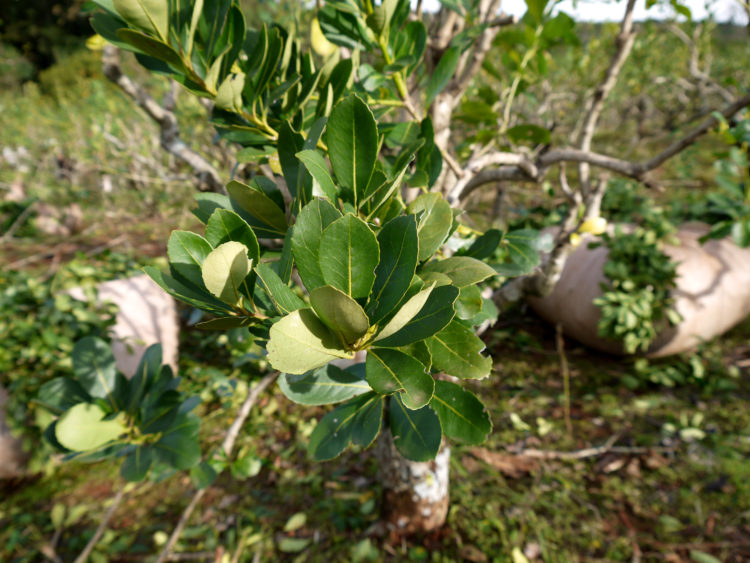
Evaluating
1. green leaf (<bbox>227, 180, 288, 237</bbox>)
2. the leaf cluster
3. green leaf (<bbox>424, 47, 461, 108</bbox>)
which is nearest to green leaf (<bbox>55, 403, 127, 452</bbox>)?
the leaf cluster

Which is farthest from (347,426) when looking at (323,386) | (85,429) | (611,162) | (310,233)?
(611,162)

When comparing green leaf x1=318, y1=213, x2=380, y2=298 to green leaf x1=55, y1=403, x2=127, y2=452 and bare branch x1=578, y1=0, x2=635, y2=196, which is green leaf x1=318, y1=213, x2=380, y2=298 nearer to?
green leaf x1=55, y1=403, x2=127, y2=452

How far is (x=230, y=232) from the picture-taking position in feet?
1.34

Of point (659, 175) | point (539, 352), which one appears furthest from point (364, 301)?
point (659, 175)

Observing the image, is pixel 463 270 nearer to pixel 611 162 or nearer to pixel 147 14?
pixel 147 14

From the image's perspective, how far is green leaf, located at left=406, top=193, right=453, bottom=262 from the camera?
47 cm

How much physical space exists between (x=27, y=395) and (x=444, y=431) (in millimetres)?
2157

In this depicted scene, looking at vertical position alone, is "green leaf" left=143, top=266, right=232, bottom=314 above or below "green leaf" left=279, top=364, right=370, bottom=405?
above

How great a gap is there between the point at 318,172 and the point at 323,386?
30 centimetres

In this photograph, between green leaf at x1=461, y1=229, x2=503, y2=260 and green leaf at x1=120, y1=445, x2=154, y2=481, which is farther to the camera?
green leaf at x1=120, y1=445, x2=154, y2=481

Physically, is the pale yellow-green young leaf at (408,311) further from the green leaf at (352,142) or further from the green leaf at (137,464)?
the green leaf at (137,464)

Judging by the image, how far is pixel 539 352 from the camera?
2.63 m

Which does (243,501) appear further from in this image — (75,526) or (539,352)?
(539,352)

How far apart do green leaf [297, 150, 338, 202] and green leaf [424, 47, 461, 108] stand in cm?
41
